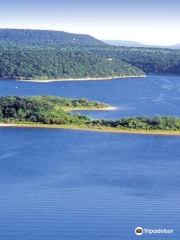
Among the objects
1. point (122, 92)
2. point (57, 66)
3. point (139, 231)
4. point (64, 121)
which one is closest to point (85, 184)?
point (139, 231)

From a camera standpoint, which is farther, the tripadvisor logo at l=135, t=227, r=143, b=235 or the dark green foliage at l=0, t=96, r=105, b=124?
the dark green foliage at l=0, t=96, r=105, b=124

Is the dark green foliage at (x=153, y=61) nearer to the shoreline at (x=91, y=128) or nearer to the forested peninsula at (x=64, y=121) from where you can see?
the forested peninsula at (x=64, y=121)

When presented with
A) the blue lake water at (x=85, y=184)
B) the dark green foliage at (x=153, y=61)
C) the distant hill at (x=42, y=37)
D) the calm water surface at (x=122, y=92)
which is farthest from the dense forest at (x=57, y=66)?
the distant hill at (x=42, y=37)

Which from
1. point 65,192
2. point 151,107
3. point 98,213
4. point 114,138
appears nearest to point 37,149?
point 114,138

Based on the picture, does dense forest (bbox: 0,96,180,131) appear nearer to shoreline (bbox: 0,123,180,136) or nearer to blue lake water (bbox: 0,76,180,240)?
shoreline (bbox: 0,123,180,136)

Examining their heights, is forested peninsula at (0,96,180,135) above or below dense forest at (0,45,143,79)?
above

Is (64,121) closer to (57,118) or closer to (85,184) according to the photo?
(57,118)

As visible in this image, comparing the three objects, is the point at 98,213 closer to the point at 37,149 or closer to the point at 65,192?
the point at 65,192

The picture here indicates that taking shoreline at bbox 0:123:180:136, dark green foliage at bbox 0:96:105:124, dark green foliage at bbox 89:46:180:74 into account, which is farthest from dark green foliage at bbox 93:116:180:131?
dark green foliage at bbox 89:46:180:74
